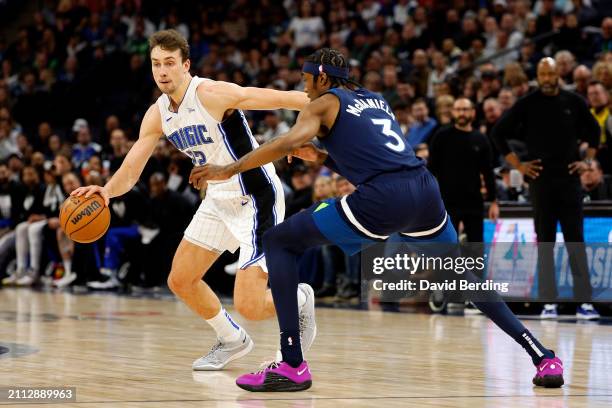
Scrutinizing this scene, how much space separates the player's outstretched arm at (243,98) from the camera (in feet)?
21.1

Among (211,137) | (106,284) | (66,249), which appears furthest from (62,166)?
(211,137)

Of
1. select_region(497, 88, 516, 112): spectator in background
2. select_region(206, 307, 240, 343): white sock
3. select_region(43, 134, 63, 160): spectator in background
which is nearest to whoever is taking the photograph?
select_region(206, 307, 240, 343): white sock

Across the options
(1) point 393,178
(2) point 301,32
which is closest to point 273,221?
(1) point 393,178

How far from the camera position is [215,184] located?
6730 millimetres

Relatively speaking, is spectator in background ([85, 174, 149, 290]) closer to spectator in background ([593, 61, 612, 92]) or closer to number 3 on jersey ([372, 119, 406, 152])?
spectator in background ([593, 61, 612, 92])

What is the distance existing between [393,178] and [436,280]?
5.92m

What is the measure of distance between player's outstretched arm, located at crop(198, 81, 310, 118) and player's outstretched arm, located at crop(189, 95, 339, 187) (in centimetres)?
89

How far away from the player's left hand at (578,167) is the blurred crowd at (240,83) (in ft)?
3.86

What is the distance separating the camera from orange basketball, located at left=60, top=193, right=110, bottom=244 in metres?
6.35

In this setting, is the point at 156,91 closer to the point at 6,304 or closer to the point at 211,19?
the point at 211,19

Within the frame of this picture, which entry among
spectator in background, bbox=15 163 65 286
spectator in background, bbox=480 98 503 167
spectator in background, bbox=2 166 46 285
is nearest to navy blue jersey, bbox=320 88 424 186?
spectator in background, bbox=480 98 503 167

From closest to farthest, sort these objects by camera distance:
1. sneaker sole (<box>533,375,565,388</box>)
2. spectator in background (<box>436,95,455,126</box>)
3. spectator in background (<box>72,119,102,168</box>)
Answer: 1. sneaker sole (<box>533,375,565,388</box>)
2. spectator in background (<box>436,95,455,126</box>)
3. spectator in background (<box>72,119,102,168</box>)

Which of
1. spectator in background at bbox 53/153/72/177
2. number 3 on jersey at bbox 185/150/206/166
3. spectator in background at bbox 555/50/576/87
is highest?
spectator in background at bbox 555/50/576/87

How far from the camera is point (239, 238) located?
6.64 m
